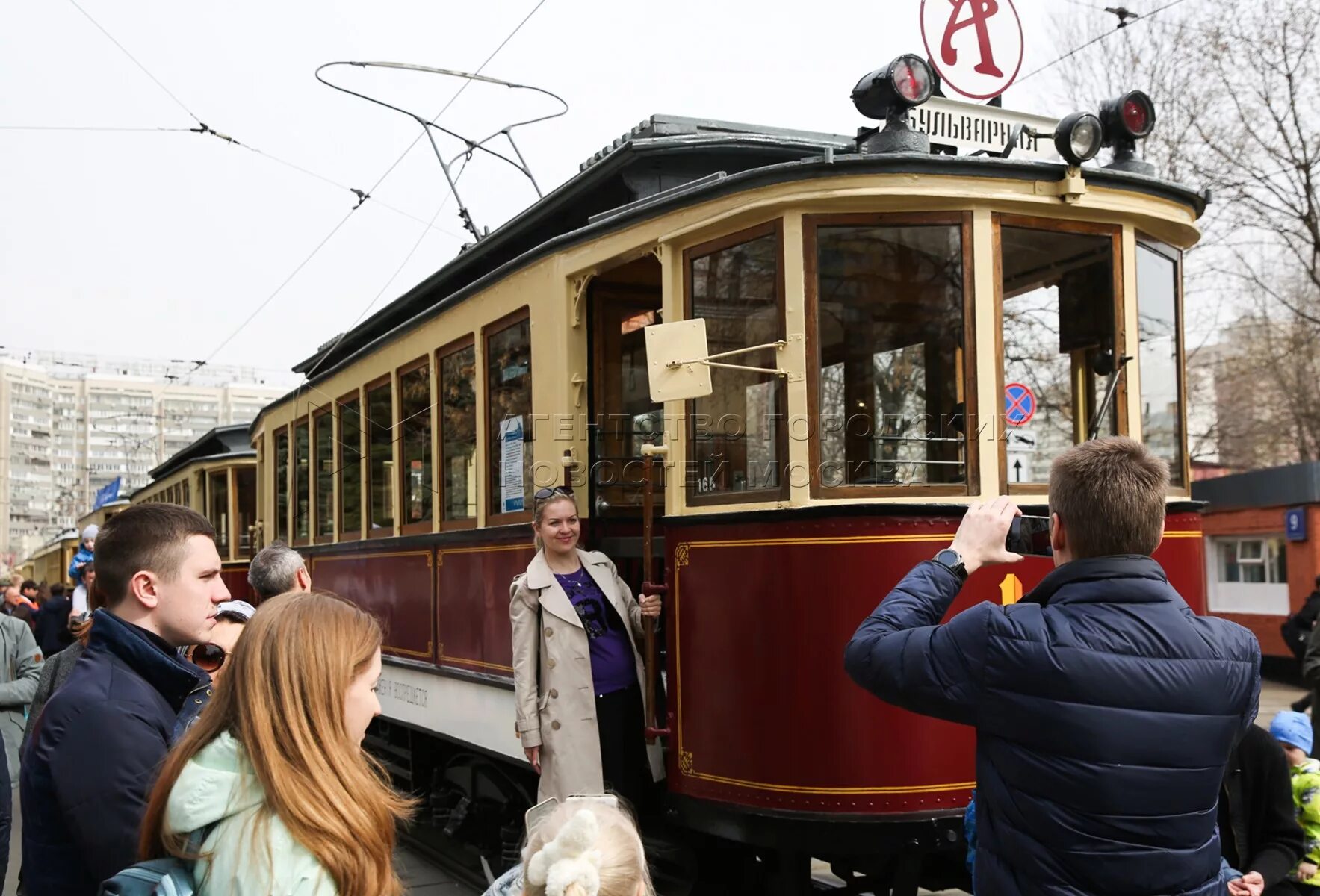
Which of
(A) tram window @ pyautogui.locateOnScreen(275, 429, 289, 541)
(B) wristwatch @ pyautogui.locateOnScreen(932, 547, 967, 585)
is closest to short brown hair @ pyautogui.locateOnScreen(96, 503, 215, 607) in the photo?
(B) wristwatch @ pyautogui.locateOnScreen(932, 547, 967, 585)

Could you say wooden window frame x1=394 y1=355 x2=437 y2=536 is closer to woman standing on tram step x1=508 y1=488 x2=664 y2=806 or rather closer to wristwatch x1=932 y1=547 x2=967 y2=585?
woman standing on tram step x1=508 y1=488 x2=664 y2=806

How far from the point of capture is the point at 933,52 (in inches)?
187

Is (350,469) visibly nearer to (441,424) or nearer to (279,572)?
(441,424)

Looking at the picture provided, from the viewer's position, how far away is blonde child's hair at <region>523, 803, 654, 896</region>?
5.22 feet

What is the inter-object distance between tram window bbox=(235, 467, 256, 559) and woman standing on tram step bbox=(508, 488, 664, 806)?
32.3 feet

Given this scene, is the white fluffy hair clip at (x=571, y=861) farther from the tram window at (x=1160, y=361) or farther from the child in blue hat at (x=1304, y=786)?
the tram window at (x=1160, y=361)

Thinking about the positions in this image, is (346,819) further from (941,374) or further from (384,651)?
(384,651)

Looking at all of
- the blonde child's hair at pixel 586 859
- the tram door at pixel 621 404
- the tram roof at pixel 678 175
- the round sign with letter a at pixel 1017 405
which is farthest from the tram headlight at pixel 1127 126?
the blonde child's hair at pixel 586 859

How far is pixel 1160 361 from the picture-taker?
15.2 feet

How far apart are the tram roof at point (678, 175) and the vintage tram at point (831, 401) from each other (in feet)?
0.05

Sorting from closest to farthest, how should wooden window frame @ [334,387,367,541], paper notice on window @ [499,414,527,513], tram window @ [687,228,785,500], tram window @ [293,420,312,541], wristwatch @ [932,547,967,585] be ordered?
wristwatch @ [932,547,967,585], tram window @ [687,228,785,500], paper notice on window @ [499,414,527,513], wooden window frame @ [334,387,367,541], tram window @ [293,420,312,541]

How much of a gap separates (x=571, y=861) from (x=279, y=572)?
8.99ft

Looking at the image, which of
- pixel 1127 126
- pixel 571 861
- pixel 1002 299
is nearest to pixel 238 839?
pixel 571 861

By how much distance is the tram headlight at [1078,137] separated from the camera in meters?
4.16
